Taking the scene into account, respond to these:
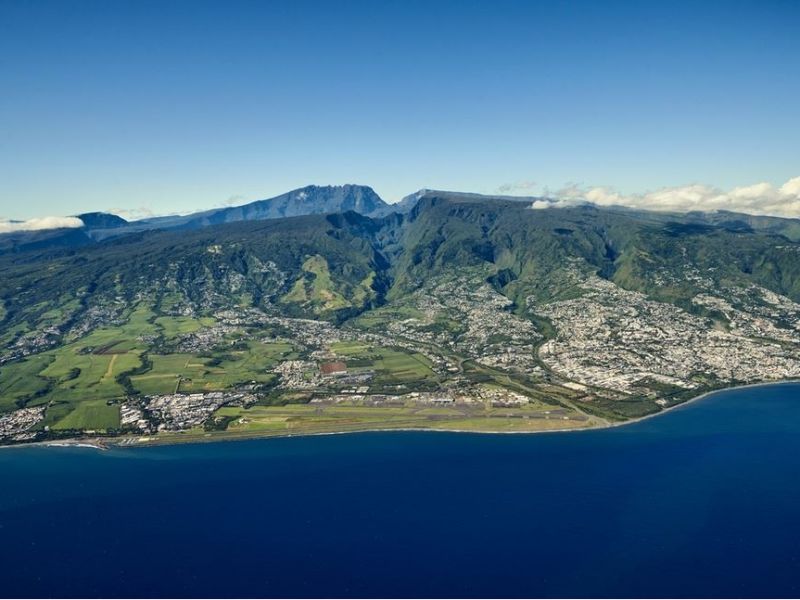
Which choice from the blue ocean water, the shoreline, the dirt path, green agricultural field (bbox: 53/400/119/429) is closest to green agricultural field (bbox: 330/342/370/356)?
the shoreline

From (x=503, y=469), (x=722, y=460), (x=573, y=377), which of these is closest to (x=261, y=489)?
(x=503, y=469)

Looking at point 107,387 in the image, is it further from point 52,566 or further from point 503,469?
point 503,469

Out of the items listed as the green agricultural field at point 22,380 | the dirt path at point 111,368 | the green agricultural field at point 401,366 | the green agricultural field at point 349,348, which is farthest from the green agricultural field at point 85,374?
the green agricultural field at point 401,366

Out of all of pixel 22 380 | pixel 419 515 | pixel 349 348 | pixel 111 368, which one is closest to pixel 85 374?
pixel 111 368

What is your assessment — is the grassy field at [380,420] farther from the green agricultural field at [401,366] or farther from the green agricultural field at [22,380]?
the green agricultural field at [22,380]

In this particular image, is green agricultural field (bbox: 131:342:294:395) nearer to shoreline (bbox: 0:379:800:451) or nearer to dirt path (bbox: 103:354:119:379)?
dirt path (bbox: 103:354:119:379)
